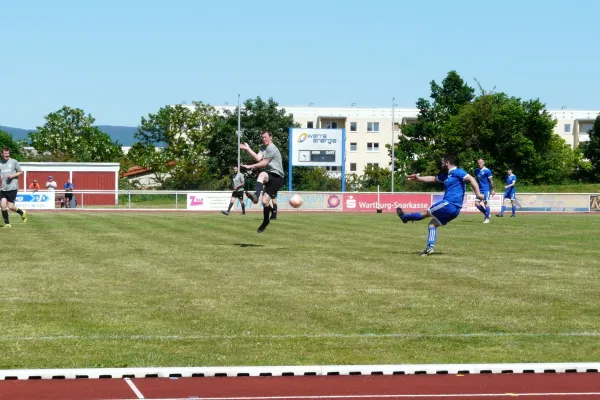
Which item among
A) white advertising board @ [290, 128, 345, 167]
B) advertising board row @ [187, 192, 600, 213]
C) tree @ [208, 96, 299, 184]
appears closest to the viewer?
advertising board row @ [187, 192, 600, 213]

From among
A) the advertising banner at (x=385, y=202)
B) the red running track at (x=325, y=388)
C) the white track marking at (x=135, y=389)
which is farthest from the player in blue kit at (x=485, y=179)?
the white track marking at (x=135, y=389)

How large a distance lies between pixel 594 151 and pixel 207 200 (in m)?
79.8

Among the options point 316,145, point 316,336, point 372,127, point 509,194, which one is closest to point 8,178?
point 316,336

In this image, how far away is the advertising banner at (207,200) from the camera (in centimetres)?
5300

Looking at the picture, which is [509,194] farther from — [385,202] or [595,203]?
[595,203]

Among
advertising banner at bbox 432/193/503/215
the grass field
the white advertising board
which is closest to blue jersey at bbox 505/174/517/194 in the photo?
advertising banner at bbox 432/193/503/215

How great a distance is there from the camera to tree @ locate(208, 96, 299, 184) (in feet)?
342

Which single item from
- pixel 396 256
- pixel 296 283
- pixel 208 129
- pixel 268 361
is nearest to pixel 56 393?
pixel 268 361

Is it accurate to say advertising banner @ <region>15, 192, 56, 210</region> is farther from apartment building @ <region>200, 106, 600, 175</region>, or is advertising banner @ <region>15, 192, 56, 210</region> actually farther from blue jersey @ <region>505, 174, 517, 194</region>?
apartment building @ <region>200, 106, 600, 175</region>

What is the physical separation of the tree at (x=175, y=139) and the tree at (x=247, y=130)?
2589mm

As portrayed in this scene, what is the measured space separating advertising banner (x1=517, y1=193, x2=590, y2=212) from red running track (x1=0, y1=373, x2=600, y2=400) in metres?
48.5

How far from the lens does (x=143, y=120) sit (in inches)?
4889

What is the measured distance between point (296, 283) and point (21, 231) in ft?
43.8

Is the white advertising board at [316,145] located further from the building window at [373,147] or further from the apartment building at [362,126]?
the building window at [373,147]
